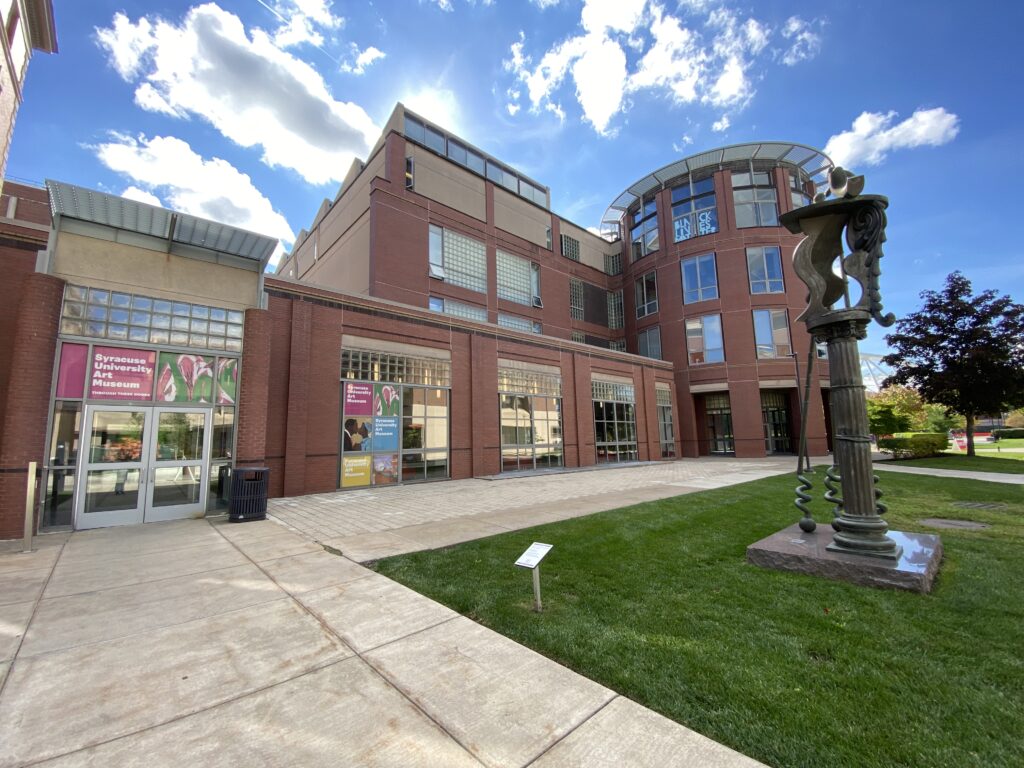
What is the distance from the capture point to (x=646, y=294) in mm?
33875

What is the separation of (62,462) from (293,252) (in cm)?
3157

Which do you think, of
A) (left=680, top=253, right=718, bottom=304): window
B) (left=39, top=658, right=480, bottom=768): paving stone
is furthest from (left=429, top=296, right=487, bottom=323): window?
(left=39, top=658, right=480, bottom=768): paving stone

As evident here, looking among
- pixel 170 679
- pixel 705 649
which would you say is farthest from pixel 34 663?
pixel 705 649

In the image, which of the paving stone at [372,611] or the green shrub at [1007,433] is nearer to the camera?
the paving stone at [372,611]

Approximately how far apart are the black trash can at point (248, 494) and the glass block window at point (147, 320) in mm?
3224

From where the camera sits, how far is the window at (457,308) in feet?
79.9

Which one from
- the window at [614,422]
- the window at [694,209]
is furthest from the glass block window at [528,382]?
the window at [694,209]

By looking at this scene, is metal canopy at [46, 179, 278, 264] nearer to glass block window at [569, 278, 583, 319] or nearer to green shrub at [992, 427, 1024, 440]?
glass block window at [569, 278, 583, 319]

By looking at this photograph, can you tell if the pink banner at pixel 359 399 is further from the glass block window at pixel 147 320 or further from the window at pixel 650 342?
the window at pixel 650 342

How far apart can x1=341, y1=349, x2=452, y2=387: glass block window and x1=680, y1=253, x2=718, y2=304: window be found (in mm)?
21122

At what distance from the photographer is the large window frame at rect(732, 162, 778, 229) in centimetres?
3033

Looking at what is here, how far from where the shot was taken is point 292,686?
306cm

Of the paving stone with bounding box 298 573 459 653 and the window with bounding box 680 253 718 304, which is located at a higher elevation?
the window with bounding box 680 253 718 304

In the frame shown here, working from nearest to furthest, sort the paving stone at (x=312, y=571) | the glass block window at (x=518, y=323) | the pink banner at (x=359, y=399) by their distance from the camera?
the paving stone at (x=312, y=571) < the pink banner at (x=359, y=399) < the glass block window at (x=518, y=323)
